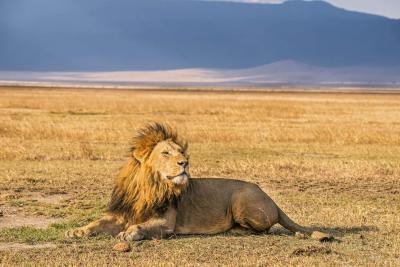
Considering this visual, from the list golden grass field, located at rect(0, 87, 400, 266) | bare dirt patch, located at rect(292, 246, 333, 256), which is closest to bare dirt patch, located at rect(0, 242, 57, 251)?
golden grass field, located at rect(0, 87, 400, 266)

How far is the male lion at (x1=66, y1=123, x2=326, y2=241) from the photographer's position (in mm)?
9352

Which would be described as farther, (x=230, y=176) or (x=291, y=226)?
(x=230, y=176)

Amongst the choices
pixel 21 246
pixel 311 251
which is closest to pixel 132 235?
pixel 21 246

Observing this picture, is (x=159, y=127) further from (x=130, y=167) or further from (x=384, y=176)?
(x=384, y=176)

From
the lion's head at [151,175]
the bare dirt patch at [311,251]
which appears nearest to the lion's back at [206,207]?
the lion's head at [151,175]

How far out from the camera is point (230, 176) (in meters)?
16.5

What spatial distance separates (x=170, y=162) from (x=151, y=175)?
1.00 ft

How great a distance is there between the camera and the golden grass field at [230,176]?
885 cm

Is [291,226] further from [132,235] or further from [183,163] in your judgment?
[132,235]

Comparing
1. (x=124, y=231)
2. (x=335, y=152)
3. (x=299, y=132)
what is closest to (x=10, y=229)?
(x=124, y=231)

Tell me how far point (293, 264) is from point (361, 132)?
21251mm

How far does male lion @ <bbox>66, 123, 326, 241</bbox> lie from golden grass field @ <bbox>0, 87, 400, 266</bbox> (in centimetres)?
20

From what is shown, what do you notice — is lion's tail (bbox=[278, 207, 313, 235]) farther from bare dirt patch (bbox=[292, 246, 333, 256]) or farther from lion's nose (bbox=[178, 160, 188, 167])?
lion's nose (bbox=[178, 160, 188, 167])

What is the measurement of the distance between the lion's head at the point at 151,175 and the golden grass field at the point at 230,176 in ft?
1.40
